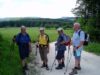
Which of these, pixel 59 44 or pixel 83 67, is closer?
pixel 59 44

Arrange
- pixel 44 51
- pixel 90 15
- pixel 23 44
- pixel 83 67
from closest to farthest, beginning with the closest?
1. pixel 23 44
2. pixel 44 51
3. pixel 83 67
4. pixel 90 15

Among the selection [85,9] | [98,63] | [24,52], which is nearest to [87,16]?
[85,9]

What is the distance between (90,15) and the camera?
29891 millimetres

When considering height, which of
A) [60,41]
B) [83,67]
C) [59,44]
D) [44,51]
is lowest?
[83,67]

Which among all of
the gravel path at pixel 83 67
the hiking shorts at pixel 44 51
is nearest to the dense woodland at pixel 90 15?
the gravel path at pixel 83 67

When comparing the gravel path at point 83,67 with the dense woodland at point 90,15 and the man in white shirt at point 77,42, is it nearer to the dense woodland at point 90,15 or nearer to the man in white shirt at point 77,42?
the man in white shirt at point 77,42

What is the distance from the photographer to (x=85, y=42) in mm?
14266

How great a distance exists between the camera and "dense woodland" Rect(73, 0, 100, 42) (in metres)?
28.7

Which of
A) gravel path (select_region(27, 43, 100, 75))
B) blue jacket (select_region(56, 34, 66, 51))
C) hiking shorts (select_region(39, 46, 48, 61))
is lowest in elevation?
gravel path (select_region(27, 43, 100, 75))

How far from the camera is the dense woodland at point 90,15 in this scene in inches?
1131

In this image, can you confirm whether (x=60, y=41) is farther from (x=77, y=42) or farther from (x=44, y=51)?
(x=77, y=42)

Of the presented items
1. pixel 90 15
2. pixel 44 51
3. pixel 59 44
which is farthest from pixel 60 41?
pixel 90 15

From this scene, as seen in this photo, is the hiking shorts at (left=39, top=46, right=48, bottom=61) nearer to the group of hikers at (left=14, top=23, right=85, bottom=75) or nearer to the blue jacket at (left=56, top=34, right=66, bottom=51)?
the group of hikers at (left=14, top=23, right=85, bottom=75)

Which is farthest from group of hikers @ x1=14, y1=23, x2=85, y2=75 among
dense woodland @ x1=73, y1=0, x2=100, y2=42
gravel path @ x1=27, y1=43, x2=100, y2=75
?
dense woodland @ x1=73, y1=0, x2=100, y2=42
